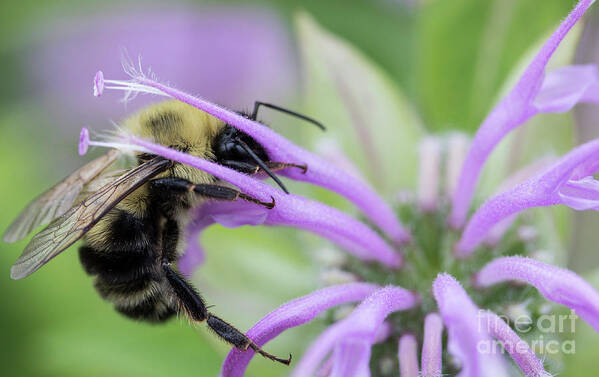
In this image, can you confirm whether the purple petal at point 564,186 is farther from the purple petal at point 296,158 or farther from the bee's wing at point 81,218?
the bee's wing at point 81,218

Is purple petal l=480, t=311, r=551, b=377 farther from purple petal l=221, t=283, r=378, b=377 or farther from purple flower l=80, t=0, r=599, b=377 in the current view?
purple petal l=221, t=283, r=378, b=377

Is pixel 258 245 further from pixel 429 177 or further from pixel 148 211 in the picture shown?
pixel 148 211

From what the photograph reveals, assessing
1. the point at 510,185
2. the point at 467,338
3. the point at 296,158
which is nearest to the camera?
the point at 467,338

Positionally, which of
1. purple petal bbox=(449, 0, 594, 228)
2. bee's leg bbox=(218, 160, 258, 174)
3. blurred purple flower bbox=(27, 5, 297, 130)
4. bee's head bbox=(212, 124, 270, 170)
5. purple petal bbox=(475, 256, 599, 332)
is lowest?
purple petal bbox=(475, 256, 599, 332)

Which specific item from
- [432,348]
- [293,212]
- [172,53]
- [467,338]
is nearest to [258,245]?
[293,212]

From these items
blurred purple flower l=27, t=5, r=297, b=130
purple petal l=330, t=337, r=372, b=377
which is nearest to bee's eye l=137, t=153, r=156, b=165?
purple petal l=330, t=337, r=372, b=377
